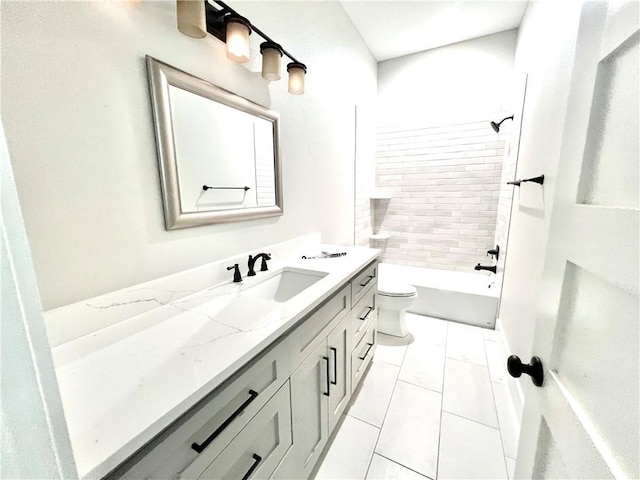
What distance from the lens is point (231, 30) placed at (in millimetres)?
1068

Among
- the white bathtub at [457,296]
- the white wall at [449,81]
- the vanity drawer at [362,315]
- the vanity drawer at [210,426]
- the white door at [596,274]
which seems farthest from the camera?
the white wall at [449,81]

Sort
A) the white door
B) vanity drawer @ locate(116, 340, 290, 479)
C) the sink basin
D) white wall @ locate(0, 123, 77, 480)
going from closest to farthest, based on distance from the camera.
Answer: white wall @ locate(0, 123, 77, 480) → the white door → vanity drawer @ locate(116, 340, 290, 479) → the sink basin

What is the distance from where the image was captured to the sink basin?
1325mm

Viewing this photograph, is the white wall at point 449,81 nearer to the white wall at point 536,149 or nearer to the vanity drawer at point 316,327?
the white wall at point 536,149

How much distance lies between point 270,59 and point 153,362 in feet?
4.45

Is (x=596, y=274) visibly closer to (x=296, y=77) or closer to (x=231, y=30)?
(x=231, y=30)

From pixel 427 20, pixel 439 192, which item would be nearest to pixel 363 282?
pixel 439 192

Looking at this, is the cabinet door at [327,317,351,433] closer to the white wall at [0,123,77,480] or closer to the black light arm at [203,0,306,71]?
the white wall at [0,123,77,480]

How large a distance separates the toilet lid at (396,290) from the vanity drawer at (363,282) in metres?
0.42

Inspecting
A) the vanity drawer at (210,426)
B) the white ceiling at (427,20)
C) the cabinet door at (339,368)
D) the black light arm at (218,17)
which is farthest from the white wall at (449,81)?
the vanity drawer at (210,426)

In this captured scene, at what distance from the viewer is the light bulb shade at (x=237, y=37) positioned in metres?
1.07

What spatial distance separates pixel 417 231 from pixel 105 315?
299 cm

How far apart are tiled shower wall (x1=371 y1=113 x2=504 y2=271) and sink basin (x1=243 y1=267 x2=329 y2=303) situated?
6.77ft

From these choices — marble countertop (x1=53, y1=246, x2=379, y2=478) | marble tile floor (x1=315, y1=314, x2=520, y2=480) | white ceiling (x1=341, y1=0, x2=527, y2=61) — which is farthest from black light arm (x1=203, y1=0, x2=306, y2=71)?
marble tile floor (x1=315, y1=314, x2=520, y2=480)
